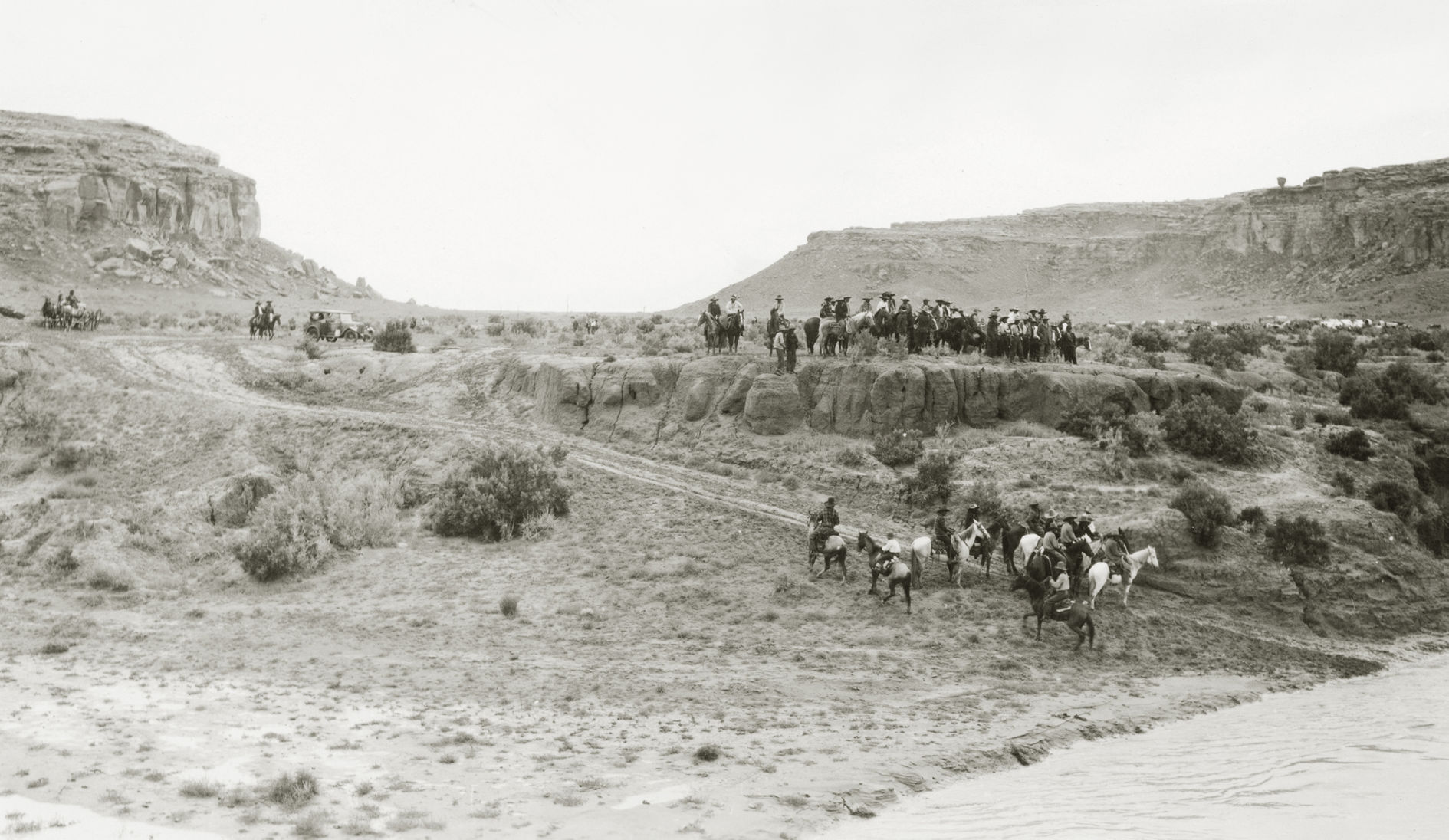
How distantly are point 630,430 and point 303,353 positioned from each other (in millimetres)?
15472

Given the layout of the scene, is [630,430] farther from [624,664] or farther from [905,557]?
[624,664]

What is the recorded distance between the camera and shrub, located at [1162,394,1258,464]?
25781 mm

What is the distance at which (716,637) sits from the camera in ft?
60.4

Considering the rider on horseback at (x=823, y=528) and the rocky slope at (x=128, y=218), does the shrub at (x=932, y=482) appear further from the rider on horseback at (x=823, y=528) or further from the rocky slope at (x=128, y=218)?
the rocky slope at (x=128, y=218)

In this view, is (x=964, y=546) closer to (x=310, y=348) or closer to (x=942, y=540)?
(x=942, y=540)

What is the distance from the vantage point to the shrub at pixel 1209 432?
2578 cm

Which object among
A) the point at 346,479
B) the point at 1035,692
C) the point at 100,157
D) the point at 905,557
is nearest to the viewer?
the point at 1035,692

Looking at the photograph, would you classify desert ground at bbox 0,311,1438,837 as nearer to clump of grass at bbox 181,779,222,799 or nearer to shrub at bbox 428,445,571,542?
clump of grass at bbox 181,779,222,799

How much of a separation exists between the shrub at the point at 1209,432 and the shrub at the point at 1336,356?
45.6 feet

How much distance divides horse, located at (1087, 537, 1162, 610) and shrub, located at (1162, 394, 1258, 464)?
20.1ft

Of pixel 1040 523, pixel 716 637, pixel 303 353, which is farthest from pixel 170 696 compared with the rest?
pixel 303 353

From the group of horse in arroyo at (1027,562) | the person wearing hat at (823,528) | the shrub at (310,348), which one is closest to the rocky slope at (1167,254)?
the shrub at (310,348)

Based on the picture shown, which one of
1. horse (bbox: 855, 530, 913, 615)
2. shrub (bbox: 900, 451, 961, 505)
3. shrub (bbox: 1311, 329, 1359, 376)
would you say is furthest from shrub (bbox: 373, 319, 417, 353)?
shrub (bbox: 1311, 329, 1359, 376)

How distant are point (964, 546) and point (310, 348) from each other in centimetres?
2795
